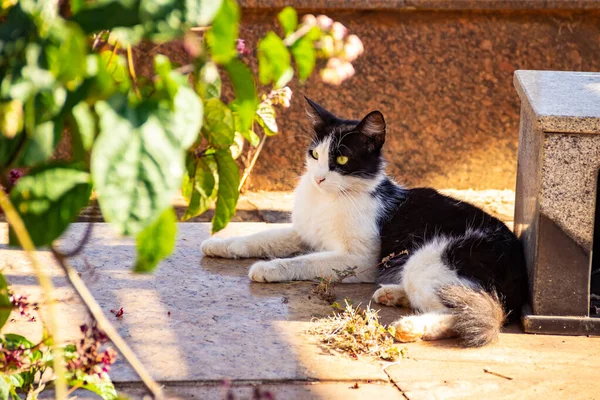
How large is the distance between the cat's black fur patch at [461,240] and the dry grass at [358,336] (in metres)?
0.40

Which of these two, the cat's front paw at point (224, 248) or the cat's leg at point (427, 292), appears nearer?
the cat's leg at point (427, 292)

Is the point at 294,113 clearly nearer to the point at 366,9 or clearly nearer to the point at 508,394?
the point at 366,9

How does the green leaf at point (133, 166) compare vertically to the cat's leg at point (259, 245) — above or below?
above

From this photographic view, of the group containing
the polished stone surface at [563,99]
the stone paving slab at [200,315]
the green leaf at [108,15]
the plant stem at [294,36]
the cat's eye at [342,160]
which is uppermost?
the green leaf at [108,15]

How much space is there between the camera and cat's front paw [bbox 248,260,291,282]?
3123 millimetres

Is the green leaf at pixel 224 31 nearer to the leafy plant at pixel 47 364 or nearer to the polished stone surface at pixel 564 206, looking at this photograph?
the leafy plant at pixel 47 364

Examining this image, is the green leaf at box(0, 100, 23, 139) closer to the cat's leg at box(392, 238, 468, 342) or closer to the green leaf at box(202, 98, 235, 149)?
the green leaf at box(202, 98, 235, 149)

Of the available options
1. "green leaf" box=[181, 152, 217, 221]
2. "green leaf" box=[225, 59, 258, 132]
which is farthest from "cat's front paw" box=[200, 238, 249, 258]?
"green leaf" box=[225, 59, 258, 132]

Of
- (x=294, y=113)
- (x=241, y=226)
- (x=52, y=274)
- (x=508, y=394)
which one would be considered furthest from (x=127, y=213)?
(x=294, y=113)

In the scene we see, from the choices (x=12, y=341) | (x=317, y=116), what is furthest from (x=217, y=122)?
(x=317, y=116)

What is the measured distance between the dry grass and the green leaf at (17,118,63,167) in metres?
1.64

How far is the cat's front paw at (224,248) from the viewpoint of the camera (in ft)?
11.3

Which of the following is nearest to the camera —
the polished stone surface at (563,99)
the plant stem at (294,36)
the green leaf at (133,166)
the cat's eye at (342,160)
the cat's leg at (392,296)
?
the green leaf at (133,166)

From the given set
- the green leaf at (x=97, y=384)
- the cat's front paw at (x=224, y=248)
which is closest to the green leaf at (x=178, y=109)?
the green leaf at (x=97, y=384)
